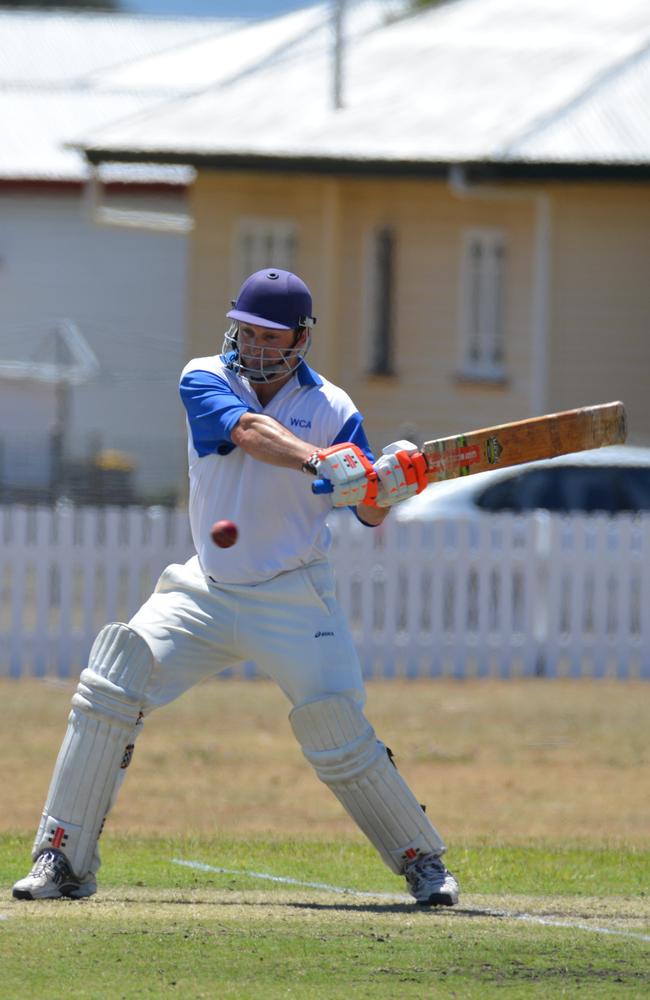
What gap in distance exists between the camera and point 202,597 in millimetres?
6742

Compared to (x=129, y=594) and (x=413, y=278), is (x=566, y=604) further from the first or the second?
(x=413, y=278)

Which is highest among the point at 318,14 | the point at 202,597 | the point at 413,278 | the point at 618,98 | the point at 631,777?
the point at 318,14

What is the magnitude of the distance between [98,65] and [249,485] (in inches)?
1325

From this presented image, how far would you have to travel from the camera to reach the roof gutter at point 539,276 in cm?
2181

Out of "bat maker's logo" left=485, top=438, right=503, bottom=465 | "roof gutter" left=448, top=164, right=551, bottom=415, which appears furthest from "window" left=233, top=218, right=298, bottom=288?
"bat maker's logo" left=485, top=438, right=503, bottom=465

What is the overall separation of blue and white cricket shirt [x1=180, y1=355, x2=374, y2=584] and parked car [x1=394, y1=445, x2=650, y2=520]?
8656 mm

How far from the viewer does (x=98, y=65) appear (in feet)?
128

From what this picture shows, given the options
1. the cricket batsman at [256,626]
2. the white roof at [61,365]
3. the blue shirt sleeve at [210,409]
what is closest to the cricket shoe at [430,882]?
the cricket batsman at [256,626]

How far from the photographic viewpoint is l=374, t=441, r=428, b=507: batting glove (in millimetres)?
6434

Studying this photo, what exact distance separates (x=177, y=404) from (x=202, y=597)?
25.4 m

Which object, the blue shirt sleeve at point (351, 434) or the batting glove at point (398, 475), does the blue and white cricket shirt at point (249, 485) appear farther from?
the batting glove at point (398, 475)

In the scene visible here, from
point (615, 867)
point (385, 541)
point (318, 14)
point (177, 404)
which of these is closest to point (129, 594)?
point (385, 541)

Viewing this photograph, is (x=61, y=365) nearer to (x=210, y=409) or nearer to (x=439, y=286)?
(x=439, y=286)

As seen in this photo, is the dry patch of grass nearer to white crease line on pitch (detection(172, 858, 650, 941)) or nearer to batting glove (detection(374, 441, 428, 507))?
white crease line on pitch (detection(172, 858, 650, 941))
